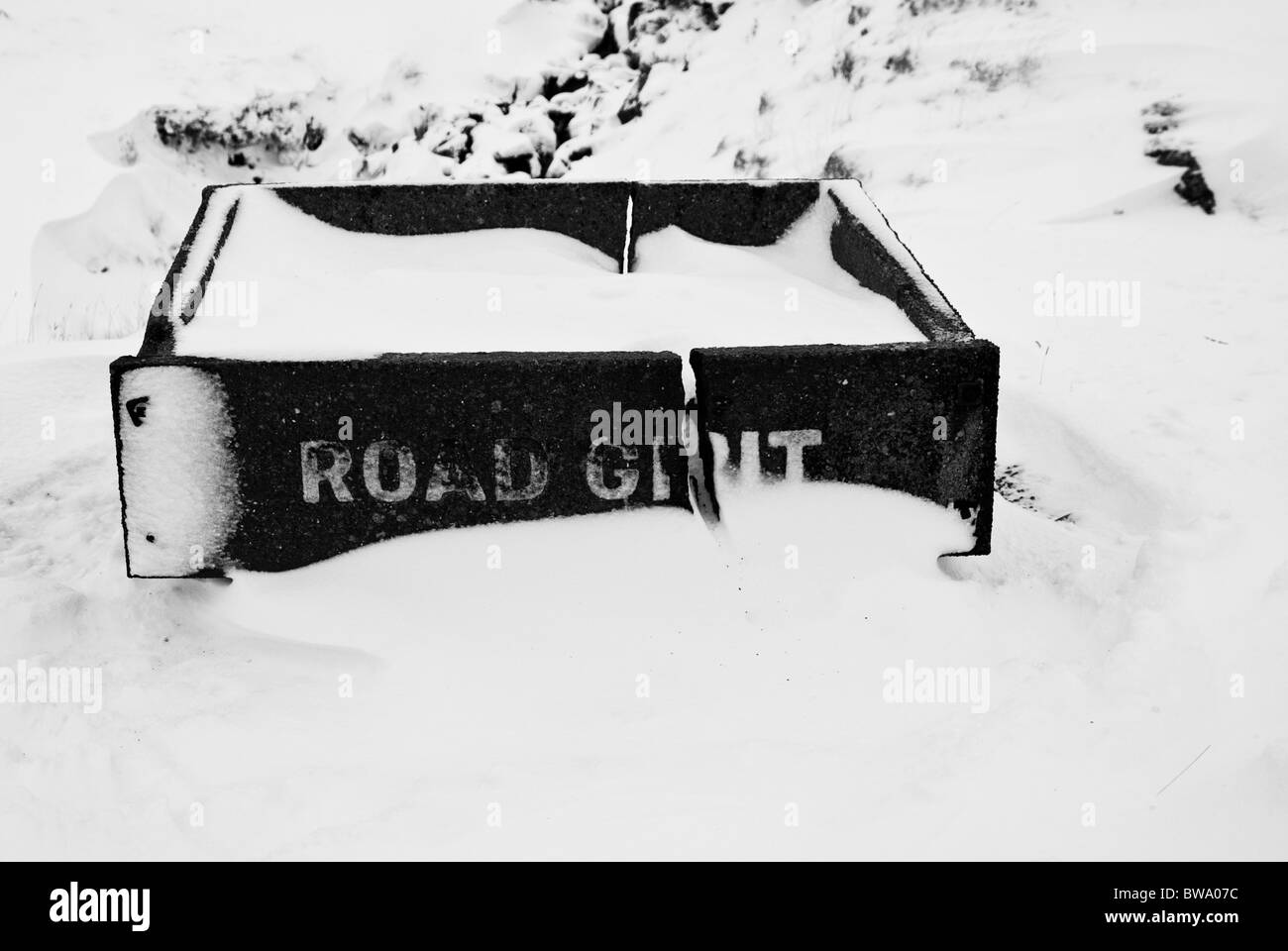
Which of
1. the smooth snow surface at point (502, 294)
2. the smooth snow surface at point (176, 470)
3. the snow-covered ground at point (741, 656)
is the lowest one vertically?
the snow-covered ground at point (741, 656)

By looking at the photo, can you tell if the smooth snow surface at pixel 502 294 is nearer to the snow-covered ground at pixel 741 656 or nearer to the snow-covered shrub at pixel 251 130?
the snow-covered ground at pixel 741 656

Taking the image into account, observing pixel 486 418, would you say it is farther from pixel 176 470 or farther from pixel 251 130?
pixel 251 130

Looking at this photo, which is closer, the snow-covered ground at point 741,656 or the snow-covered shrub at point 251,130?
the snow-covered ground at point 741,656

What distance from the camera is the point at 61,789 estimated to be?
6.87 ft

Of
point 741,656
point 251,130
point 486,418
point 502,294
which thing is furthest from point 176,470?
point 251,130

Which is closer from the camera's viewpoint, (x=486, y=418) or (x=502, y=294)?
(x=486, y=418)

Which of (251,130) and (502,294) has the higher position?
(502,294)

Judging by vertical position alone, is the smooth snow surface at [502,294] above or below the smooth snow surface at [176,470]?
above

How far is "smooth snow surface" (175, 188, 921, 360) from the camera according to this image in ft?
9.04

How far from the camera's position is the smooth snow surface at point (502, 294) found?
275cm

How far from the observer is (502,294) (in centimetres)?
312

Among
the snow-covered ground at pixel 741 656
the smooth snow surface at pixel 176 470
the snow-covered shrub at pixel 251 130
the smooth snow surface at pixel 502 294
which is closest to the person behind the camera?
the snow-covered ground at pixel 741 656

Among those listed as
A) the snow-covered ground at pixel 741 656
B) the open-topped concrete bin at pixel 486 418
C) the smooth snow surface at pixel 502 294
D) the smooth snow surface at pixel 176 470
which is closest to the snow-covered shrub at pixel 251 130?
the snow-covered ground at pixel 741 656

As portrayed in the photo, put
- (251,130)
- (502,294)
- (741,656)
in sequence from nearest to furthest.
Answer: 1. (741,656)
2. (502,294)
3. (251,130)
